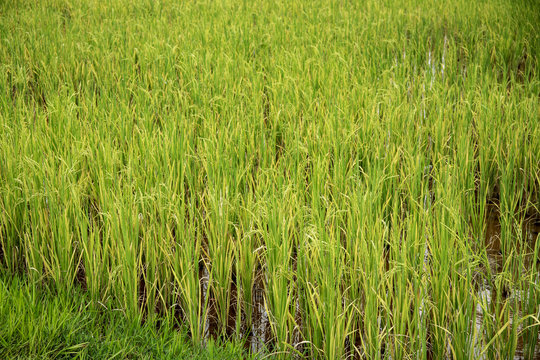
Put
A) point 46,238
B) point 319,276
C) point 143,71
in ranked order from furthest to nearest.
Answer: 1. point 143,71
2. point 46,238
3. point 319,276

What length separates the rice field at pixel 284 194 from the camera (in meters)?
1.84

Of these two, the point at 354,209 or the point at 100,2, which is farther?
the point at 100,2

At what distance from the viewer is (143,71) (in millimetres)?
4375

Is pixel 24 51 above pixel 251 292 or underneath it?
above

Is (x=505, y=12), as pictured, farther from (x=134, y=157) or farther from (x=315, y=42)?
(x=134, y=157)

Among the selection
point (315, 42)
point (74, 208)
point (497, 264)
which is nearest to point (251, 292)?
point (74, 208)

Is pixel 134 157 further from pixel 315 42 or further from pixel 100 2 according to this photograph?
pixel 100 2

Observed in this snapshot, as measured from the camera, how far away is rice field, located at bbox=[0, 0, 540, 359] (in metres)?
1.84

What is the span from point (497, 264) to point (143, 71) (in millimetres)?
3121

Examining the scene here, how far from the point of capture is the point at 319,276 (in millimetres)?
1934

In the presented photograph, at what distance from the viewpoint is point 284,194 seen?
2.13 meters

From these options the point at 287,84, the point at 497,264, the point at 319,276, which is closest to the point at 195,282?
the point at 319,276

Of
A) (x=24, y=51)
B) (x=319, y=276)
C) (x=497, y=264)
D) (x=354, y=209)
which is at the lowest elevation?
(x=497, y=264)

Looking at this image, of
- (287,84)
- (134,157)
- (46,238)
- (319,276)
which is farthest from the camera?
(287,84)
